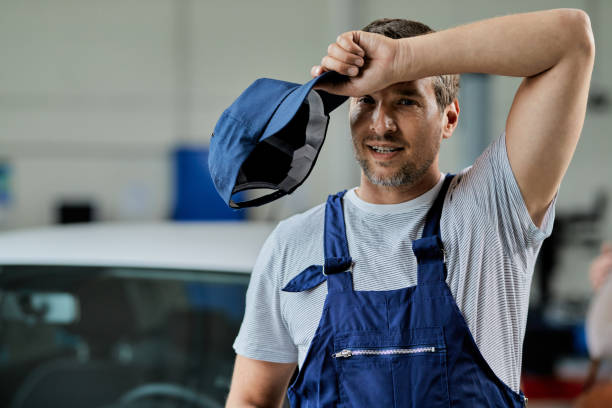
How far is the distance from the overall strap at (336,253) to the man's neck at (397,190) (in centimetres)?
7

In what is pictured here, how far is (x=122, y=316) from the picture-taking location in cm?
208

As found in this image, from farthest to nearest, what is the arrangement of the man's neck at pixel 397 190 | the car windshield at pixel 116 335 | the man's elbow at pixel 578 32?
the car windshield at pixel 116 335 < the man's neck at pixel 397 190 < the man's elbow at pixel 578 32

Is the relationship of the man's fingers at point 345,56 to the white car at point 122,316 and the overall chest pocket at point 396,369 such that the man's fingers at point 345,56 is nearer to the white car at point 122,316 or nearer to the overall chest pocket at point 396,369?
the overall chest pocket at point 396,369

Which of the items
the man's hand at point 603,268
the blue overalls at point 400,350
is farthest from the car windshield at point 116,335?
the man's hand at point 603,268

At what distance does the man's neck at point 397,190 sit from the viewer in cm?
123

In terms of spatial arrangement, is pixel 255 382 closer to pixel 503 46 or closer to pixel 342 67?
pixel 342 67

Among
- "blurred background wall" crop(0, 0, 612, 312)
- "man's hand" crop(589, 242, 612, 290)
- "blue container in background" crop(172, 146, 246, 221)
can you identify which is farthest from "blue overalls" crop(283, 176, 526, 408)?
"blurred background wall" crop(0, 0, 612, 312)

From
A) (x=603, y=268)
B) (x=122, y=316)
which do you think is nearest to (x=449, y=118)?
(x=603, y=268)

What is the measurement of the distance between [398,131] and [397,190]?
0.13 metres

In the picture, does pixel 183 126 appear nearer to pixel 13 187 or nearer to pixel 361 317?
pixel 13 187

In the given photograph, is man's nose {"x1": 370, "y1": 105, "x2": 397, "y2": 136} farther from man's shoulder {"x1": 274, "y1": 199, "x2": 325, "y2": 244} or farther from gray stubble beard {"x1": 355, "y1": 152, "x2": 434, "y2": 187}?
man's shoulder {"x1": 274, "y1": 199, "x2": 325, "y2": 244}

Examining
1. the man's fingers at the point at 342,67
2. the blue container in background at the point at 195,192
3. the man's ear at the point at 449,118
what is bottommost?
the blue container in background at the point at 195,192

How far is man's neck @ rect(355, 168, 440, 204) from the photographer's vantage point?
1234mm

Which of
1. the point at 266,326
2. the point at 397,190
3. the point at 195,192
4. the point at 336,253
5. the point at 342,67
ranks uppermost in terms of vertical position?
the point at 342,67
